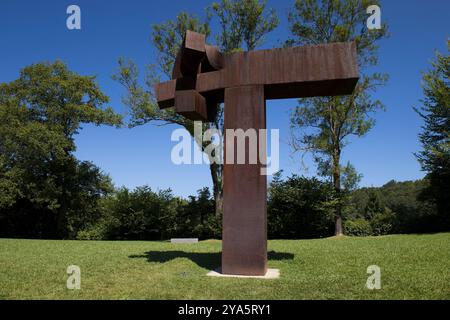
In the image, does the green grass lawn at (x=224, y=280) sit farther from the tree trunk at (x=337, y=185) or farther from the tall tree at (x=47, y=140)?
the tall tree at (x=47, y=140)

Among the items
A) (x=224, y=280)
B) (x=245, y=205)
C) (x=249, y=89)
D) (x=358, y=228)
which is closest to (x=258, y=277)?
(x=224, y=280)

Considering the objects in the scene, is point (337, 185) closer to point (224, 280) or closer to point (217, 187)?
point (217, 187)

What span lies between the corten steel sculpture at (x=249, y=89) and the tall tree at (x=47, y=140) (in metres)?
19.7

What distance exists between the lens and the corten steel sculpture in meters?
6.86

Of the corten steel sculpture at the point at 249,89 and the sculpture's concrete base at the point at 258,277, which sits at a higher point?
the corten steel sculpture at the point at 249,89

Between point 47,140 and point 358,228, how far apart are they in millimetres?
20071

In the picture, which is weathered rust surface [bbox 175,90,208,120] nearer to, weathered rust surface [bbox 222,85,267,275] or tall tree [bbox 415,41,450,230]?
weathered rust surface [bbox 222,85,267,275]

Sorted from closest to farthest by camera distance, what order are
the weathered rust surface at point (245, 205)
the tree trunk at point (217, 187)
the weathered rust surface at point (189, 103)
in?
1. the weathered rust surface at point (245, 205)
2. the weathered rust surface at point (189, 103)
3. the tree trunk at point (217, 187)

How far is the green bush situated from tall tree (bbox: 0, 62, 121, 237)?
17.4 meters

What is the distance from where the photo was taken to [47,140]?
24.3 metres

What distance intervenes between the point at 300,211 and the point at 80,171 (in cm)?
1623

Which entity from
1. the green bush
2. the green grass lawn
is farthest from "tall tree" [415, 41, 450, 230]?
A: the green grass lawn

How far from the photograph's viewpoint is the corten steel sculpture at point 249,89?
686 centimetres

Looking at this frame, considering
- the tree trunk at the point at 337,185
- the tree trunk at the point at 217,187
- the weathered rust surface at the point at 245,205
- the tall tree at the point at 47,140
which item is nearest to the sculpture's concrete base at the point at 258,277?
the weathered rust surface at the point at 245,205
